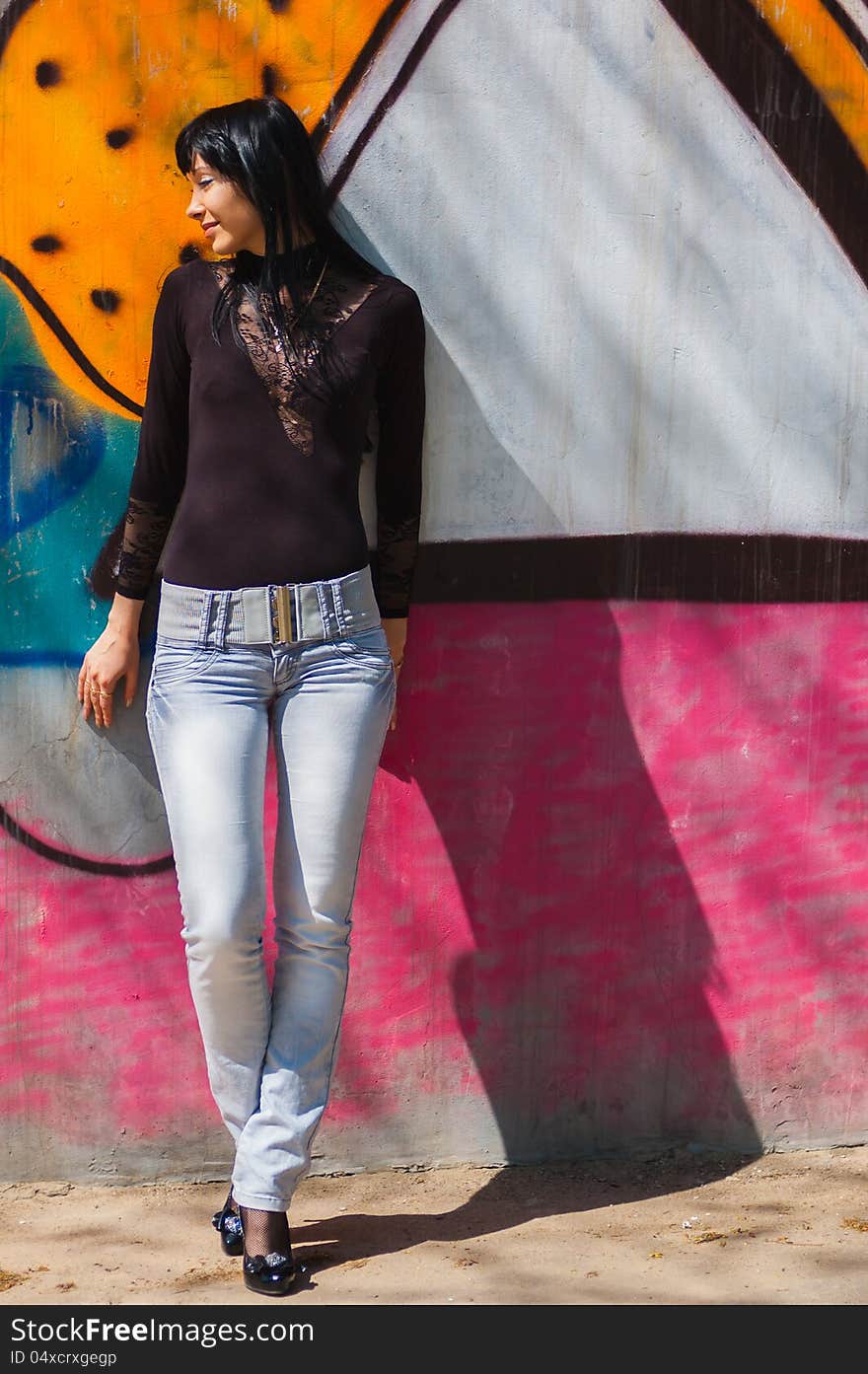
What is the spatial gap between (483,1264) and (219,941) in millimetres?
793

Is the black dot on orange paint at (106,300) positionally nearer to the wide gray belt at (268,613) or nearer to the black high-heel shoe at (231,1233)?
the wide gray belt at (268,613)

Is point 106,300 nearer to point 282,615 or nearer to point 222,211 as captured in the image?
point 222,211

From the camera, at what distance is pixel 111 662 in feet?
9.23

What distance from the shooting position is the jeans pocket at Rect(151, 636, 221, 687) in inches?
101

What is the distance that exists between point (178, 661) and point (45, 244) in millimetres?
856

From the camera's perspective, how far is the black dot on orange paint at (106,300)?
2803 millimetres

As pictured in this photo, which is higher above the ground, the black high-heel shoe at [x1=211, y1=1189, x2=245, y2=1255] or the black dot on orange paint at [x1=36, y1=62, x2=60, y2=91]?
the black dot on orange paint at [x1=36, y1=62, x2=60, y2=91]

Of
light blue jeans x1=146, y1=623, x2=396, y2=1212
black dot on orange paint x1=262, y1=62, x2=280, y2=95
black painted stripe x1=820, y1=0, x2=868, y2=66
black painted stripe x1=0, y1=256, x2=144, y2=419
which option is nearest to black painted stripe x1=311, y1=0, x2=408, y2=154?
black dot on orange paint x1=262, y1=62, x2=280, y2=95

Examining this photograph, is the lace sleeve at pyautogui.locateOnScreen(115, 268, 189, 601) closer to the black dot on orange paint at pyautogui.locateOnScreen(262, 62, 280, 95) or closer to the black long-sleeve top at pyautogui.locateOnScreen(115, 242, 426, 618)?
the black long-sleeve top at pyautogui.locateOnScreen(115, 242, 426, 618)

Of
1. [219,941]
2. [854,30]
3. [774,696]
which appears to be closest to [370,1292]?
[219,941]

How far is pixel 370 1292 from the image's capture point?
260 centimetres

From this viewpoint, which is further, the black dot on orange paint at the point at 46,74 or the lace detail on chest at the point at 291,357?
the black dot on orange paint at the point at 46,74

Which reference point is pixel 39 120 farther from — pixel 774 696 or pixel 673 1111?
pixel 673 1111

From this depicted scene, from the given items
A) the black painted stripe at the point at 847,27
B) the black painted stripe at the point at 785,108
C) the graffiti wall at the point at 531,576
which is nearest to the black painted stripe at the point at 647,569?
the graffiti wall at the point at 531,576
